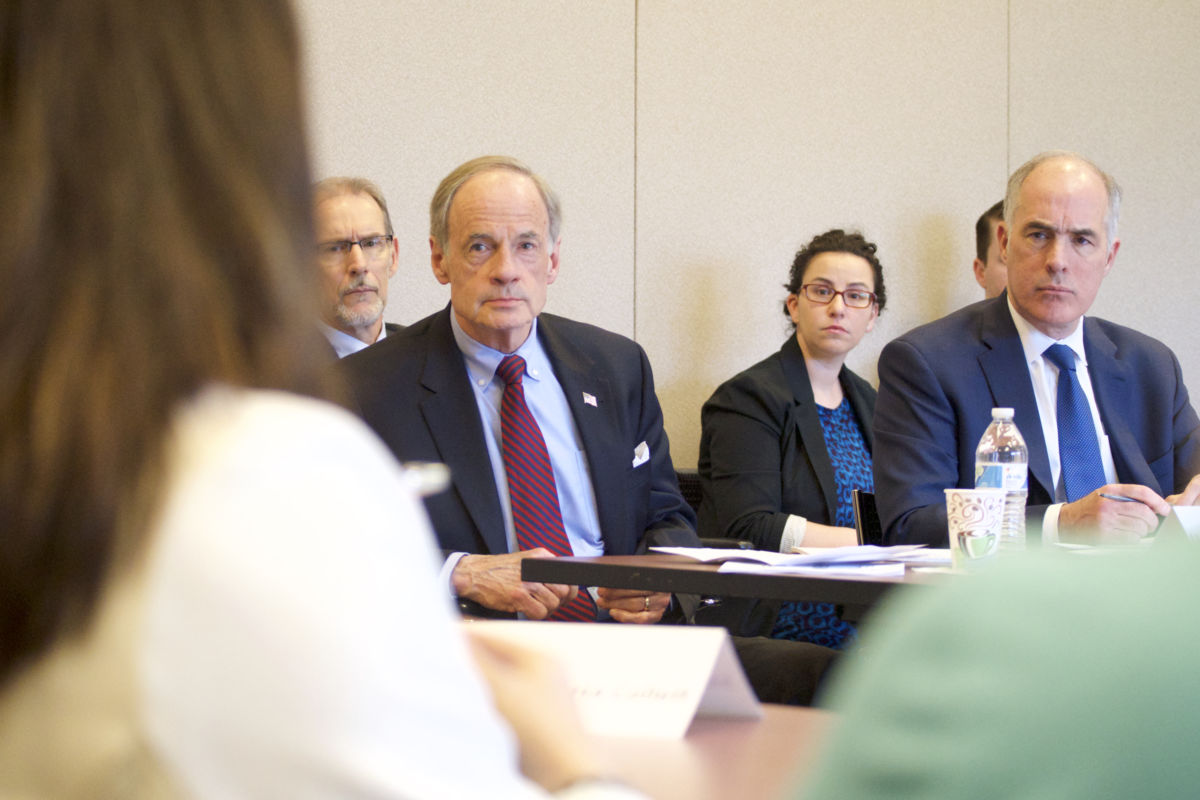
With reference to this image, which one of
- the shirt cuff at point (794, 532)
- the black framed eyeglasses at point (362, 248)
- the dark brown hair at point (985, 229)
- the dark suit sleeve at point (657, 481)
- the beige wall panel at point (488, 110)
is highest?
the beige wall panel at point (488, 110)

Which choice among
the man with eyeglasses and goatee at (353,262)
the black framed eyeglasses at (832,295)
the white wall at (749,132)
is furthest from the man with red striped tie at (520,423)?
the black framed eyeglasses at (832,295)

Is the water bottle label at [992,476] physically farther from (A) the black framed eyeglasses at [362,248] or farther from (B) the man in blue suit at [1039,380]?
(A) the black framed eyeglasses at [362,248]

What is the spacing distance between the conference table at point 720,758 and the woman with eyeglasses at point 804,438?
2.49m

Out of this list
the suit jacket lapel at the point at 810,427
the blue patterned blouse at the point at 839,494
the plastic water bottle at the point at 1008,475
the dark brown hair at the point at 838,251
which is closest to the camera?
the plastic water bottle at the point at 1008,475

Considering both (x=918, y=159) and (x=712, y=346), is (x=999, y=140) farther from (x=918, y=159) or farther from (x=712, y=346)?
(x=712, y=346)

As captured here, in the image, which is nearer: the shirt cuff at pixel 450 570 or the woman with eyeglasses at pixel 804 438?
the shirt cuff at pixel 450 570

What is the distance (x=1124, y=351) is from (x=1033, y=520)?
2.43 feet

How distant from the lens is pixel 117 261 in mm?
565

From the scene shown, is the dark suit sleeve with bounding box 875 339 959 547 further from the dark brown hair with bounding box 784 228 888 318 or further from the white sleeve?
the white sleeve

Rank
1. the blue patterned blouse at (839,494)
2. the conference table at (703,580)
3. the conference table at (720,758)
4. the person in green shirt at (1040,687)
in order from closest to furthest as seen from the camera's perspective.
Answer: the person in green shirt at (1040,687) → the conference table at (720,758) → the conference table at (703,580) → the blue patterned blouse at (839,494)

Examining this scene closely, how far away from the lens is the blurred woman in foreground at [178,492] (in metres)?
0.51

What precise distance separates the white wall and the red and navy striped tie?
53.3 inches

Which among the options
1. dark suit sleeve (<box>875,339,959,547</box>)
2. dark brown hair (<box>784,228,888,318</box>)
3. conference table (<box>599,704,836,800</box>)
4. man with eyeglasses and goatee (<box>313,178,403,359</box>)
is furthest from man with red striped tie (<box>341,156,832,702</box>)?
A: conference table (<box>599,704,836,800</box>)

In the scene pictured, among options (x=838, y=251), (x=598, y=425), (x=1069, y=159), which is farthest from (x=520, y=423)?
(x=838, y=251)
